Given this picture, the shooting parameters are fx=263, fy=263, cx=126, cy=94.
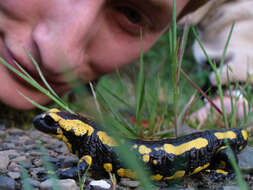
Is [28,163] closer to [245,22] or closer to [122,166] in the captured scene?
[122,166]

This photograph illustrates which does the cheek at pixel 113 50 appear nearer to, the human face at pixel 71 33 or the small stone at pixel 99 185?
the human face at pixel 71 33

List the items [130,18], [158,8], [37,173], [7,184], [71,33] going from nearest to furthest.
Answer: [7,184]
[37,173]
[71,33]
[158,8]
[130,18]

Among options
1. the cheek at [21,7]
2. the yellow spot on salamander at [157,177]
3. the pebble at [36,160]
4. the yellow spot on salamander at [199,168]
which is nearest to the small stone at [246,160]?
the pebble at [36,160]

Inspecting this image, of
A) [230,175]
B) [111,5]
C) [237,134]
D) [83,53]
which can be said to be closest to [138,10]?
[111,5]

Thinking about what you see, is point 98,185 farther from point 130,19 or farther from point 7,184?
point 130,19

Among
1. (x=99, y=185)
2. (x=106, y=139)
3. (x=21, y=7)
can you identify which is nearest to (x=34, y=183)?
(x=99, y=185)

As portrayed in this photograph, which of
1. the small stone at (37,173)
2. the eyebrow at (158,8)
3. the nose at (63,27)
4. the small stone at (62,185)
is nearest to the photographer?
the small stone at (62,185)
